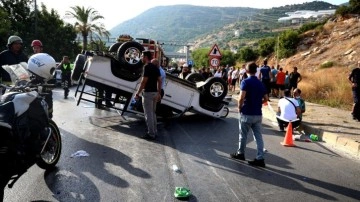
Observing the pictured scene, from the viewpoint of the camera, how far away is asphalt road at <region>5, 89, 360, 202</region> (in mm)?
4824

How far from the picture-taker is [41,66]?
6027 millimetres

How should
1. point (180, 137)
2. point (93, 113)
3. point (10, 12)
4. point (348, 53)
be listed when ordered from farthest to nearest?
point (10, 12) → point (348, 53) → point (93, 113) → point (180, 137)

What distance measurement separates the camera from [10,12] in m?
37.4

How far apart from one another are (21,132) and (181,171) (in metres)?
2.39

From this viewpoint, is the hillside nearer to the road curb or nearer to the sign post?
the sign post

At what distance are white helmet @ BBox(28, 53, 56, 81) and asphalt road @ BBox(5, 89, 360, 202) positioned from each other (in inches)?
52.6

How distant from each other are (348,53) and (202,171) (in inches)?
1107

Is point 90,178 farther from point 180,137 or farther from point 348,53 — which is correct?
point 348,53

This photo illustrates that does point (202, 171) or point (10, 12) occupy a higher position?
point (10, 12)

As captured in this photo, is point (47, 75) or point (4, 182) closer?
point (4, 182)

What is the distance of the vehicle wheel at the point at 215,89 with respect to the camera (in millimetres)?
10859

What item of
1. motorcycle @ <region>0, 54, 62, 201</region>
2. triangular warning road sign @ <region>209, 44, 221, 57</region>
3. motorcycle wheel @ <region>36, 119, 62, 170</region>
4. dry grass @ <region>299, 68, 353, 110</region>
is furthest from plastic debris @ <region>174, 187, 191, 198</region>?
triangular warning road sign @ <region>209, 44, 221, 57</region>

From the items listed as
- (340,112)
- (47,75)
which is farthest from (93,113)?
(340,112)

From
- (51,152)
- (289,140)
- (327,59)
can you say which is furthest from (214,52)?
(327,59)
